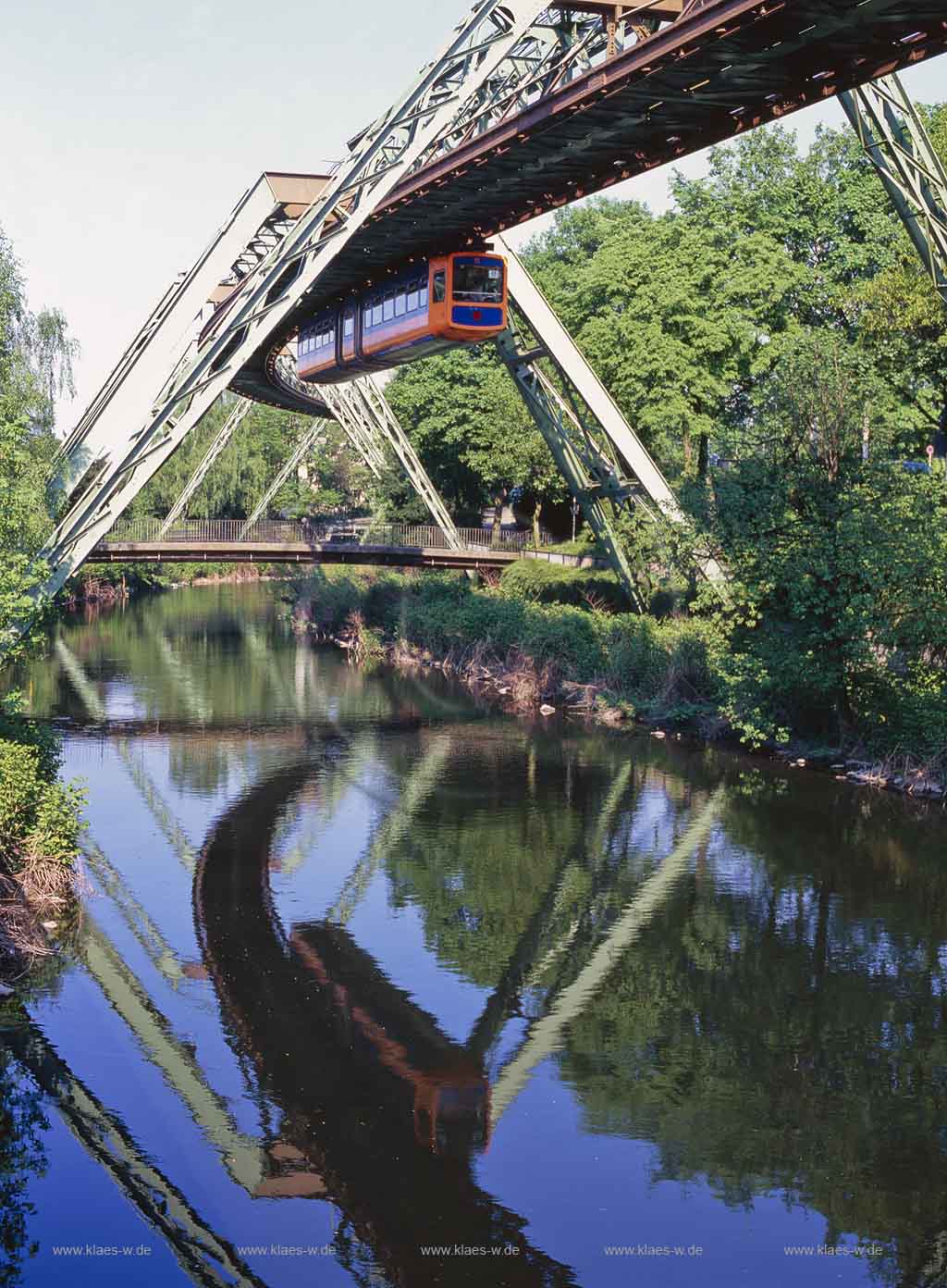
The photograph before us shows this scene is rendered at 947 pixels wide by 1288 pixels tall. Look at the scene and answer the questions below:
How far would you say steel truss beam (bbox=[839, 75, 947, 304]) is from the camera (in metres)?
30.1

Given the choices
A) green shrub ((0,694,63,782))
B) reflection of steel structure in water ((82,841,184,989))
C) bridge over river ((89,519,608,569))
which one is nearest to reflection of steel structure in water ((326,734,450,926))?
reflection of steel structure in water ((82,841,184,989))

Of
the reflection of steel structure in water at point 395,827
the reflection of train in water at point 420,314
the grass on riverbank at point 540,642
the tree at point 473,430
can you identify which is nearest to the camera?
the reflection of steel structure in water at point 395,827

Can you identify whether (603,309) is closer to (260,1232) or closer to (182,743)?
(182,743)

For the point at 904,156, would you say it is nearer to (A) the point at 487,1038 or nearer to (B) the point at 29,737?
(B) the point at 29,737

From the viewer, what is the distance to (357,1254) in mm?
12695

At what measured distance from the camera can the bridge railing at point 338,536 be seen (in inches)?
2217

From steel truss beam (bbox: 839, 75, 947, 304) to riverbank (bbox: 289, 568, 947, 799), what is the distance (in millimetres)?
9988

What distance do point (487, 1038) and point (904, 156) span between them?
22.0 meters

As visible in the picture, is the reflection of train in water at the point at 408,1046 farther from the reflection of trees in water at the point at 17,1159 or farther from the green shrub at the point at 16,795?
the green shrub at the point at 16,795

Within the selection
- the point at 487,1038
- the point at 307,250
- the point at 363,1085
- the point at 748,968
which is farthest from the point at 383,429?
the point at 363,1085

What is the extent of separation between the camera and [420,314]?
35000 mm

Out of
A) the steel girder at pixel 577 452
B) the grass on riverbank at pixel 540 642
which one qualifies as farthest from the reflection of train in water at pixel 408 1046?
the steel girder at pixel 577 452

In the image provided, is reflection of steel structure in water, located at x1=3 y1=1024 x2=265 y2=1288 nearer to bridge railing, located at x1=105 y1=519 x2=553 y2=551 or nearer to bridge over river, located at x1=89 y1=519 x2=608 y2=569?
bridge over river, located at x1=89 y1=519 x2=608 y2=569

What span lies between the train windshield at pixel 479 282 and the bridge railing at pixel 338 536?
2141cm
